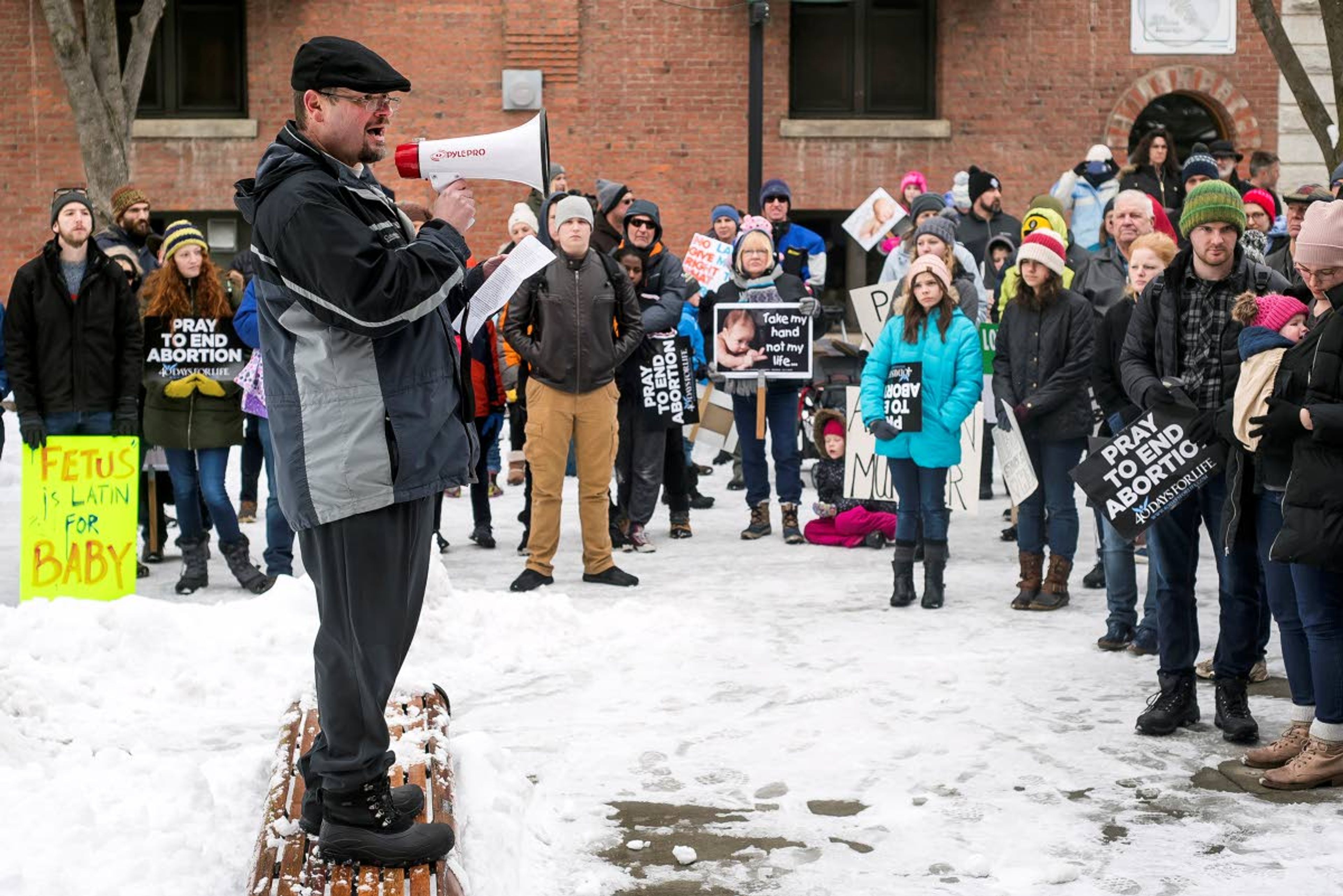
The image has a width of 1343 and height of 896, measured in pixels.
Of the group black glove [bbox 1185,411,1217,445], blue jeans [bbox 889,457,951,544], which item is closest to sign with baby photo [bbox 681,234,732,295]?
blue jeans [bbox 889,457,951,544]

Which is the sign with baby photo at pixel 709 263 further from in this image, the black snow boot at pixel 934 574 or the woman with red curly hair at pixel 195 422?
the black snow boot at pixel 934 574

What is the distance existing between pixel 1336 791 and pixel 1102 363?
7.51 feet

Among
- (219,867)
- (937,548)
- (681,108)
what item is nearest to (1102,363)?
(937,548)

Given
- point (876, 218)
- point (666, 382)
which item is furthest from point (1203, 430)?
point (876, 218)

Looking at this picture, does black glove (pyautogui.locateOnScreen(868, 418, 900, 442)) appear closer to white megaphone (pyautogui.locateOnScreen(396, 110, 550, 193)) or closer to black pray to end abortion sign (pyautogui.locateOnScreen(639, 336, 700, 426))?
black pray to end abortion sign (pyautogui.locateOnScreen(639, 336, 700, 426))

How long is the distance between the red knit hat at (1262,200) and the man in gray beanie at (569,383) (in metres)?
4.35

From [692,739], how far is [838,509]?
16.1 feet

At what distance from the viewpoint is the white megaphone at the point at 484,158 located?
4.84 metres

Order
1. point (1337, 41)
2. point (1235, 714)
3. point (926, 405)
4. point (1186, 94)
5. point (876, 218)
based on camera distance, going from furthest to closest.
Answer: point (1186, 94) < point (876, 218) < point (1337, 41) < point (926, 405) < point (1235, 714)

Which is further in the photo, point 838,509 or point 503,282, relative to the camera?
point 838,509

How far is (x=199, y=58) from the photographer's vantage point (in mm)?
19859

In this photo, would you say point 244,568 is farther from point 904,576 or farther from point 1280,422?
point 1280,422

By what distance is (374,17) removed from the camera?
63.2 ft

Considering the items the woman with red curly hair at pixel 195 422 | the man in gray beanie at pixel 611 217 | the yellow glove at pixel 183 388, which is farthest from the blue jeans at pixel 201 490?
the man in gray beanie at pixel 611 217
